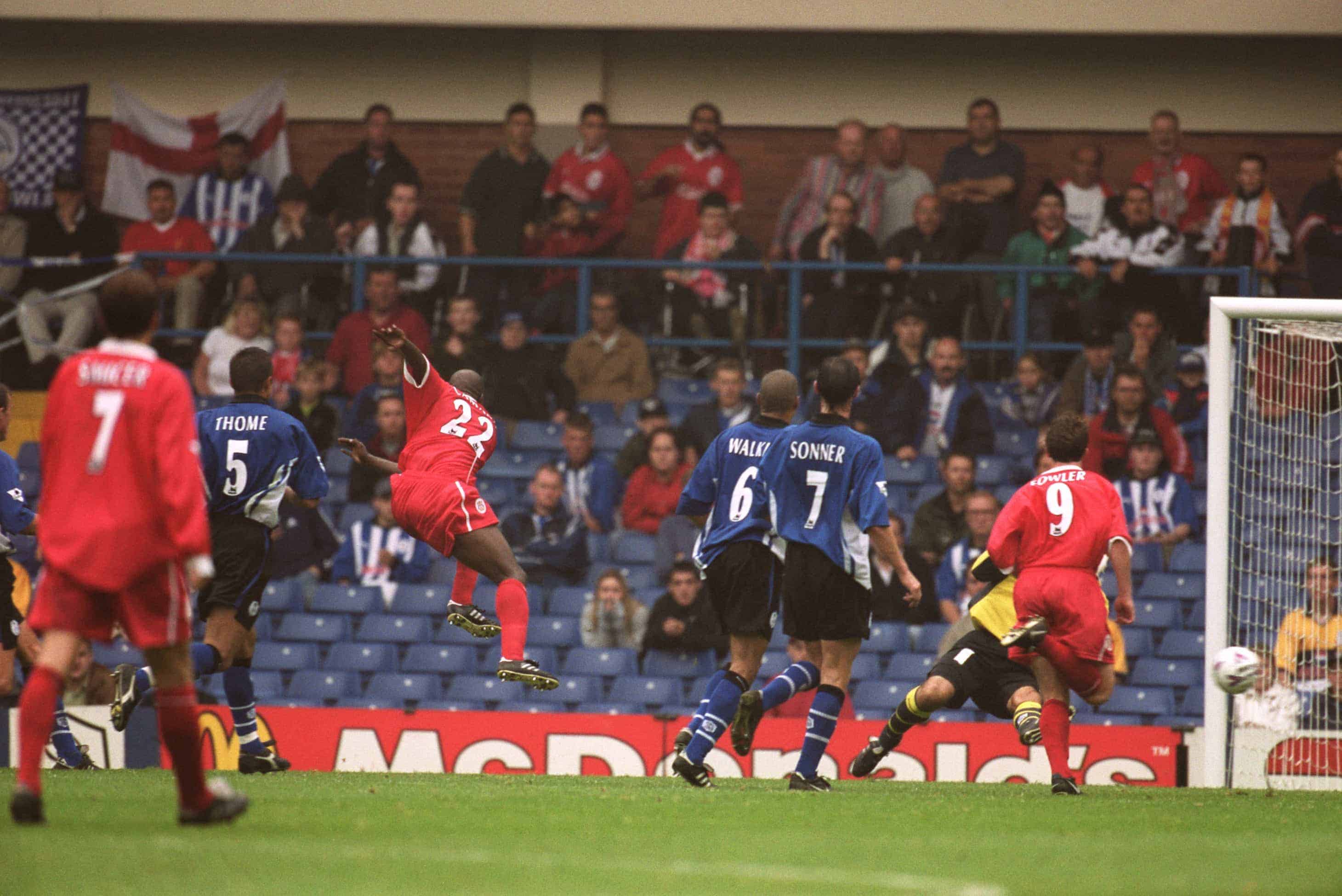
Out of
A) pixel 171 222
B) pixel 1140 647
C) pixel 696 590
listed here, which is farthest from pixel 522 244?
pixel 1140 647

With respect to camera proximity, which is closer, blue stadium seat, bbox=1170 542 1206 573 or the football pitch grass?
the football pitch grass

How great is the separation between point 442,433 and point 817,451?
2.18 m

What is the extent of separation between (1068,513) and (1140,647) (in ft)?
19.5

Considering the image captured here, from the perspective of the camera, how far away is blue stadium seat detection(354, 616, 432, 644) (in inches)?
577

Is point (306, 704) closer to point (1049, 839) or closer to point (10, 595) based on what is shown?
point (10, 595)

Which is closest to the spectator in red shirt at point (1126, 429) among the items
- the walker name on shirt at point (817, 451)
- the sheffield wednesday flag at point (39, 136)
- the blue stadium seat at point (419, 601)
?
the blue stadium seat at point (419, 601)

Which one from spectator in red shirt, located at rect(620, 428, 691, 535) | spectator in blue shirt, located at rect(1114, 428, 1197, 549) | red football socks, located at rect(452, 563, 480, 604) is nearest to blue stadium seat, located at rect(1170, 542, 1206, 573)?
spectator in blue shirt, located at rect(1114, 428, 1197, 549)

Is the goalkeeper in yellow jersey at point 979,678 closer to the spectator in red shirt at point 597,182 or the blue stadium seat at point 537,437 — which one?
the blue stadium seat at point 537,437

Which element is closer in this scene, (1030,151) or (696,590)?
(696,590)

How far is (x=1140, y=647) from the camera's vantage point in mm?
13992

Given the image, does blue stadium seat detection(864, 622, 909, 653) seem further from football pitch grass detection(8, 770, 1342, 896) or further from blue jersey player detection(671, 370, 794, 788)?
football pitch grass detection(8, 770, 1342, 896)

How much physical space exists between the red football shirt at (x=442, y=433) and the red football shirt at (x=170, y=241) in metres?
8.46

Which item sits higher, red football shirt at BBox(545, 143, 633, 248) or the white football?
red football shirt at BBox(545, 143, 633, 248)

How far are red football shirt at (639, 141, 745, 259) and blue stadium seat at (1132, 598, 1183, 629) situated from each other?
5.57 m
